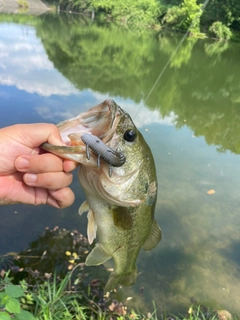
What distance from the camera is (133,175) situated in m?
1.57

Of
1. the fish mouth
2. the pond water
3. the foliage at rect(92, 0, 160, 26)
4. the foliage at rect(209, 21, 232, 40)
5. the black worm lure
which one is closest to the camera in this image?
the black worm lure

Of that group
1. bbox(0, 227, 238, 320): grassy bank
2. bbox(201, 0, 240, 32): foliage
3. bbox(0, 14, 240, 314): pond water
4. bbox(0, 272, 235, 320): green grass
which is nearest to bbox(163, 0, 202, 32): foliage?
bbox(201, 0, 240, 32): foliage

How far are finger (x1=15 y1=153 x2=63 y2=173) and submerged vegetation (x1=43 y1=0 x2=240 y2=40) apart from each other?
28.8m

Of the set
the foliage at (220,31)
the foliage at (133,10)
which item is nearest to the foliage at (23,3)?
the foliage at (133,10)

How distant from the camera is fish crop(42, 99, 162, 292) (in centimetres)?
149

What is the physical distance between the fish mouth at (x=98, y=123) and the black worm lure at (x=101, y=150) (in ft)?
0.31

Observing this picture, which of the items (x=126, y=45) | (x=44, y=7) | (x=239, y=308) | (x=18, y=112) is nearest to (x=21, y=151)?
(x=239, y=308)

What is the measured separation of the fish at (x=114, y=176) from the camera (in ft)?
4.89

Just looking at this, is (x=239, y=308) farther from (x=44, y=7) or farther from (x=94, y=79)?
(x=44, y=7)

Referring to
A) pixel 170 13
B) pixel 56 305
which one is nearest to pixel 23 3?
pixel 170 13

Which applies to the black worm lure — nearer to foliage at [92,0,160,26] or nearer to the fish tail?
the fish tail

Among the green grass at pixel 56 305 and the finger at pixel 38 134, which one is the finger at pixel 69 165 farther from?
the green grass at pixel 56 305

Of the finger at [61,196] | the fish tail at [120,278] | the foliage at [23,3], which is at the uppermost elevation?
the finger at [61,196]

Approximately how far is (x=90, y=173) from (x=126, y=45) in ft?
75.6
